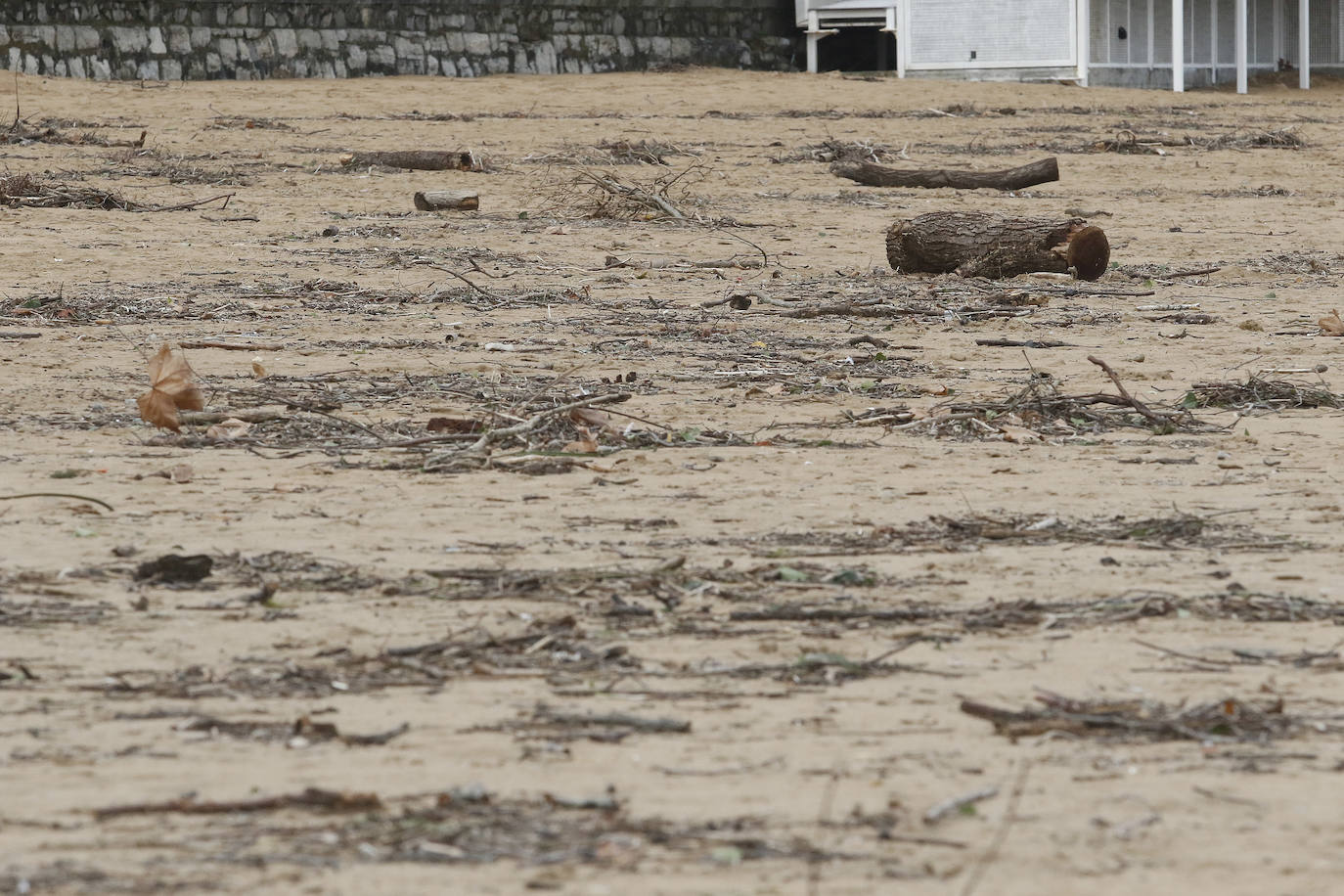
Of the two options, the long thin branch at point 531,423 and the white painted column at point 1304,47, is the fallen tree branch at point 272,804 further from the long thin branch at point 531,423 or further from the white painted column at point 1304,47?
the white painted column at point 1304,47

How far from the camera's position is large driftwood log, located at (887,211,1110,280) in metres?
10.9

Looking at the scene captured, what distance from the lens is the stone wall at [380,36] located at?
21.9 meters

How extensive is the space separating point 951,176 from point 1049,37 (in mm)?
Answer: 11620

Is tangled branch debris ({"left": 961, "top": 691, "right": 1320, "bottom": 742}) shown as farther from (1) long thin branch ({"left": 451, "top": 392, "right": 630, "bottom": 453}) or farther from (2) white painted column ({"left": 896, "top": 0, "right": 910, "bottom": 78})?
(2) white painted column ({"left": 896, "top": 0, "right": 910, "bottom": 78})

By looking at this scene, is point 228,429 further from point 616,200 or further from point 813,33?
point 813,33

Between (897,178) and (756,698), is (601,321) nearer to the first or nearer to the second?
(756,698)

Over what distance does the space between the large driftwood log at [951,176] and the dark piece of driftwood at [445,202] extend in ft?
12.0

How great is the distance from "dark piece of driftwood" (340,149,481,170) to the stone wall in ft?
23.1

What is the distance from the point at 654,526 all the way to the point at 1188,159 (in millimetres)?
14527

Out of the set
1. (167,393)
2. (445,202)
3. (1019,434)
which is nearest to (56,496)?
(167,393)

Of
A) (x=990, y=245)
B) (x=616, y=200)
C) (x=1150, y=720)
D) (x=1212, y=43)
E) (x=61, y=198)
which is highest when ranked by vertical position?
(x=1212, y=43)

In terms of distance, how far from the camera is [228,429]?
651 centimetres

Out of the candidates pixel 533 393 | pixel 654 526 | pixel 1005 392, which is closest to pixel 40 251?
pixel 533 393

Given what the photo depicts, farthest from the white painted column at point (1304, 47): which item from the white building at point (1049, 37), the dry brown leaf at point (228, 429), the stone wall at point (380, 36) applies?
the dry brown leaf at point (228, 429)
